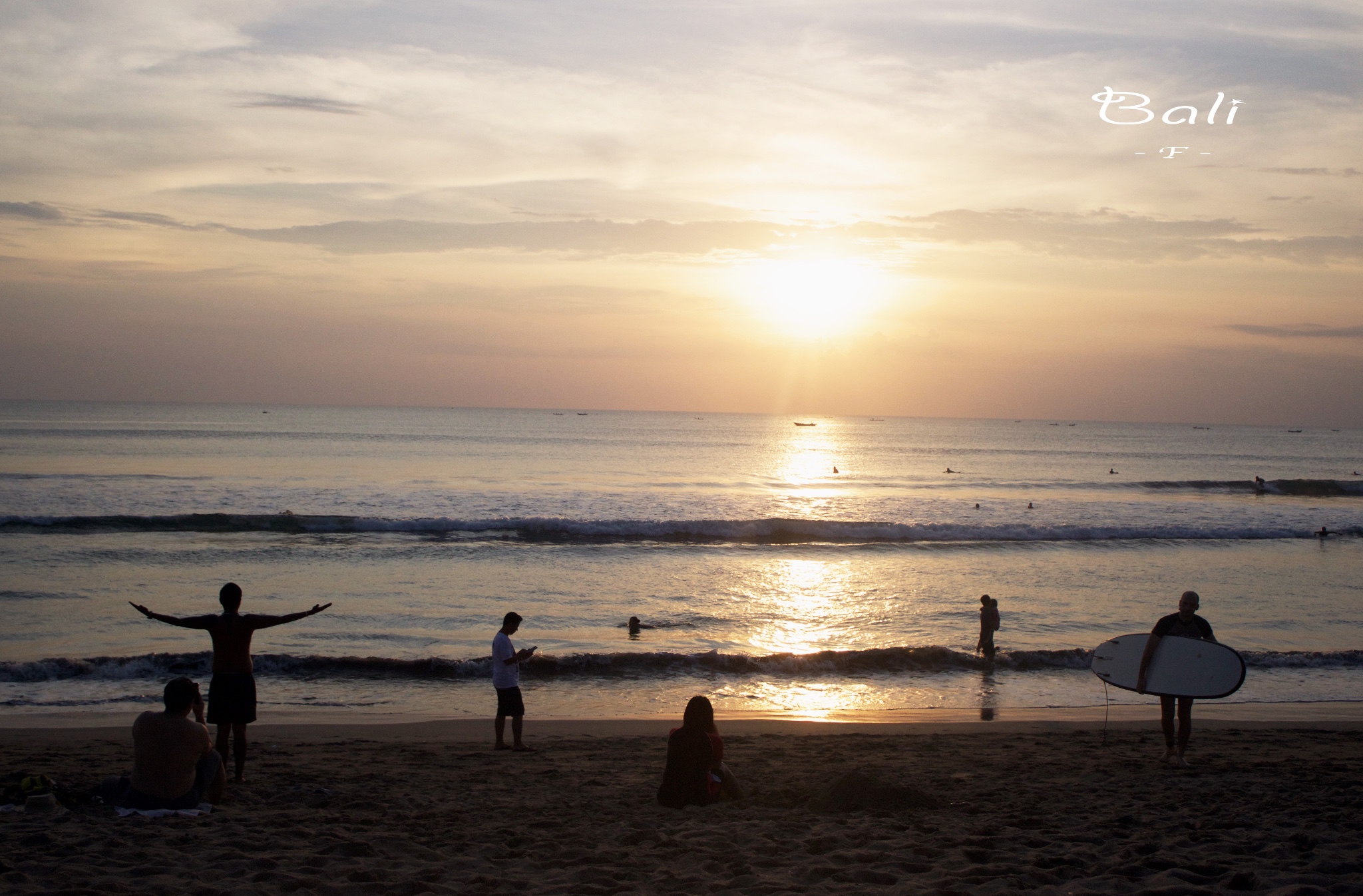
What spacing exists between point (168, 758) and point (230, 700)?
45.2 inches

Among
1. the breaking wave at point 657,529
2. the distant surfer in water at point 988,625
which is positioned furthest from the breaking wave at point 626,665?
the breaking wave at point 657,529

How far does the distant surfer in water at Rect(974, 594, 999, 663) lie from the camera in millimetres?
14812

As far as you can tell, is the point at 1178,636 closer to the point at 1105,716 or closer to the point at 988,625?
the point at 1105,716

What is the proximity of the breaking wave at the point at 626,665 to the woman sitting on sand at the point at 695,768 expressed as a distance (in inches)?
263

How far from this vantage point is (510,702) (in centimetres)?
970

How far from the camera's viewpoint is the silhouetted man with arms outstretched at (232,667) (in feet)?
24.8

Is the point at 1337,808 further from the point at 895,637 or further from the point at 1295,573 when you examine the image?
the point at 1295,573

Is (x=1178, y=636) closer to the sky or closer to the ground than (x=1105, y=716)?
closer to the sky

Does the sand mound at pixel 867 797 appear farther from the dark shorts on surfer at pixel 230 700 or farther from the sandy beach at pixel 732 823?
the dark shorts on surfer at pixel 230 700

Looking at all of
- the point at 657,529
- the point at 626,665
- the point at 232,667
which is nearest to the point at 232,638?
the point at 232,667

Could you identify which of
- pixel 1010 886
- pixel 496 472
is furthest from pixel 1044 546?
pixel 496 472

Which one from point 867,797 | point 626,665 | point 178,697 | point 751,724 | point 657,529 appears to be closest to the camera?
point 178,697

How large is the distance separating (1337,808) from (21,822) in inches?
392

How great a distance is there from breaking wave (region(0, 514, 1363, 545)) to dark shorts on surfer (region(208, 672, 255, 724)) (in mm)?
22665
